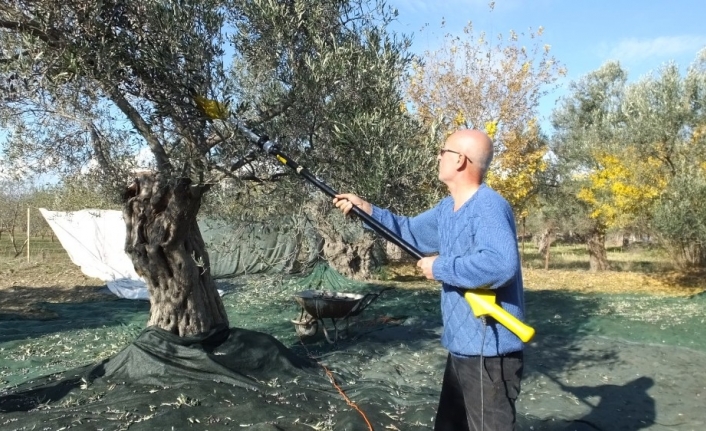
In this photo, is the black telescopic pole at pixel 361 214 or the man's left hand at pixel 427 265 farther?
the black telescopic pole at pixel 361 214

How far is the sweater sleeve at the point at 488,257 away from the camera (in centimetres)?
253

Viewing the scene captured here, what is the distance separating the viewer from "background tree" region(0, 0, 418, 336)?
4.09 meters

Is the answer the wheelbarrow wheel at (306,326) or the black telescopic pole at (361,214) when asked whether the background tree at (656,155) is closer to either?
the wheelbarrow wheel at (306,326)

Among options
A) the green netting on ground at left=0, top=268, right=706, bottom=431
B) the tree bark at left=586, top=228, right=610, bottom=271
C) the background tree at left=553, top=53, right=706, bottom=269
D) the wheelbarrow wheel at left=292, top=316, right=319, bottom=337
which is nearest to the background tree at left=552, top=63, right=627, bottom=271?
the tree bark at left=586, top=228, right=610, bottom=271

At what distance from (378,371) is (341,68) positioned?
394 cm

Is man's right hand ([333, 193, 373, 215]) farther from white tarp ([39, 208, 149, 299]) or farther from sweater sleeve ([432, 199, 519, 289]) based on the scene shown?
white tarp ([39, 208, 149, 299])

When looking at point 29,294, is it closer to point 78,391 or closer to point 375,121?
point 78,391

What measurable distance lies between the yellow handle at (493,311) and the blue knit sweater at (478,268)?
0.07 metres

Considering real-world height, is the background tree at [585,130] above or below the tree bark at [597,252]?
above

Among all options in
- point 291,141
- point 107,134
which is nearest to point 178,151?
point 291,141

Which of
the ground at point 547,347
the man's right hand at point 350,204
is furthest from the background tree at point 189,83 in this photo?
the ground at point 547,347

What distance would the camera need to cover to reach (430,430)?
466 centimetres

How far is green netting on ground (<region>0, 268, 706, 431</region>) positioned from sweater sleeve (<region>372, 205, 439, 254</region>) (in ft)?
6.26

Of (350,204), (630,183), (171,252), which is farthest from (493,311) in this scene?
(630,183)
